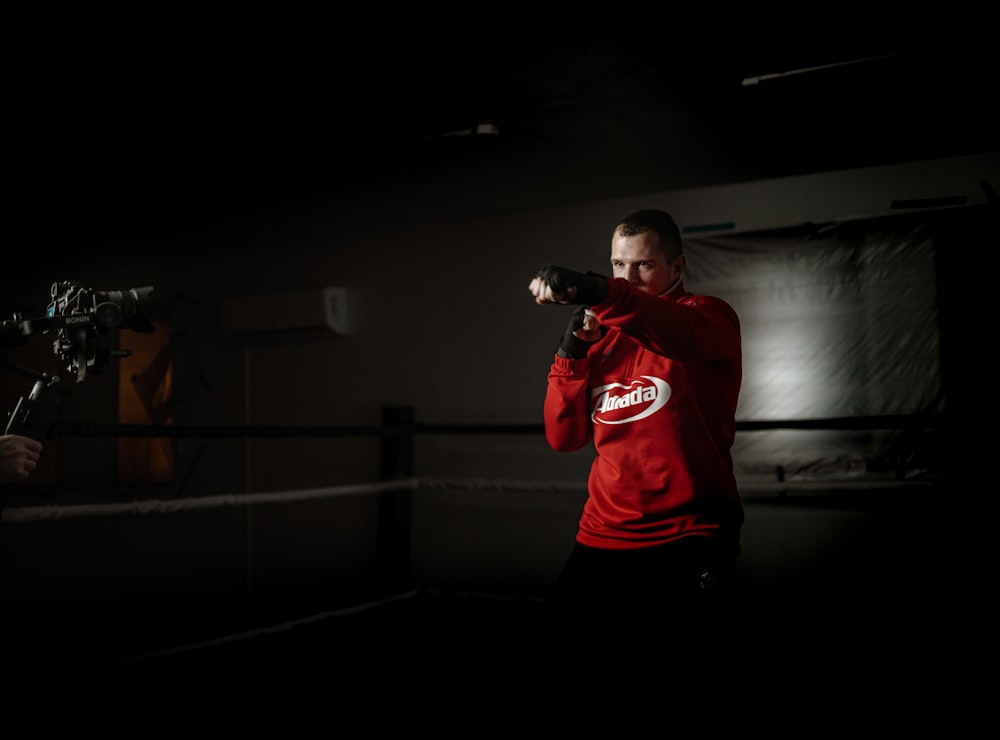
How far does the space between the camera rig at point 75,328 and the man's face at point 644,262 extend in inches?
33.5

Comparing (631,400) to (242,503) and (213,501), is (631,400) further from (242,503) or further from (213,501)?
(242,503)

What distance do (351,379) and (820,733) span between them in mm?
3232

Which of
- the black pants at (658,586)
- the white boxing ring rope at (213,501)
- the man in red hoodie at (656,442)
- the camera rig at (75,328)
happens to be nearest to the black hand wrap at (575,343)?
the man in red hoodie at (656,442)

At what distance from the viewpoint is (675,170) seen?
12.2ft

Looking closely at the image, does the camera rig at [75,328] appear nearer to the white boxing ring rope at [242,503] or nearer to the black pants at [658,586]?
the white boxing ring rope at [242,503]

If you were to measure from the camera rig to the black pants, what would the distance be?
904 millimetres

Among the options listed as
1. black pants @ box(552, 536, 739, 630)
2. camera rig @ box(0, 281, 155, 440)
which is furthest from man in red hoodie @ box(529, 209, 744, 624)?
camera rig @ box(0, 281, 155, 440)

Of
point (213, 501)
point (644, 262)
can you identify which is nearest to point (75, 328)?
point (644, 262)

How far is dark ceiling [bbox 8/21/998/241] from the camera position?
8.42 feet

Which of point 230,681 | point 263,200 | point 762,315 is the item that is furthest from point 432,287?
point 230,681

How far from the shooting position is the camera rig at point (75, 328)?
1.33 meters

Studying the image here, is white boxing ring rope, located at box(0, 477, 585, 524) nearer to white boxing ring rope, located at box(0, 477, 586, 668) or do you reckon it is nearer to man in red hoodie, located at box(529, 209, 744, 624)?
white boxing ring rope, located at box(0, 477, 586, 668)

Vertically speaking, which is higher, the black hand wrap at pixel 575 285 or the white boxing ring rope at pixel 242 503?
the black hand wrap at pixel 575 285

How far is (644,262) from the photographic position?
1.39 metres
